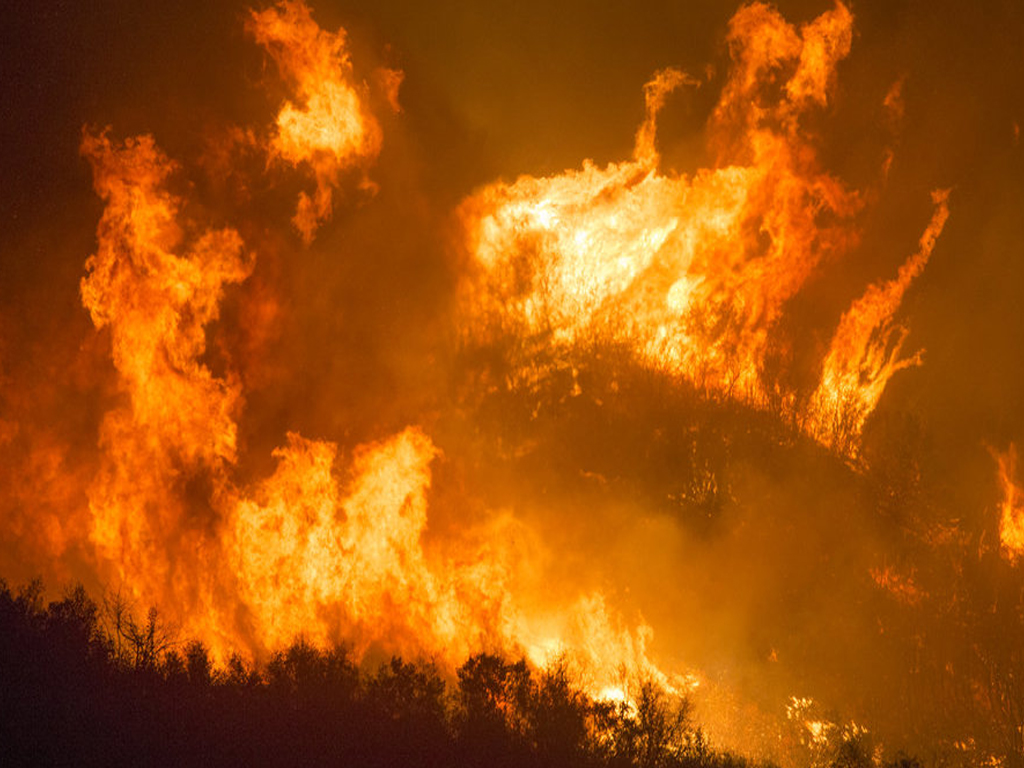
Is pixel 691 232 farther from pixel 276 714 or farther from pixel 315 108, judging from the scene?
pixel 276 714

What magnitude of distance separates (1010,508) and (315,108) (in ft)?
38.6

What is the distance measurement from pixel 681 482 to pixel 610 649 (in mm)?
2755

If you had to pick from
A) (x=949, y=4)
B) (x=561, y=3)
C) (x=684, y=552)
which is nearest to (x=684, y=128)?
(x=561, y=3)

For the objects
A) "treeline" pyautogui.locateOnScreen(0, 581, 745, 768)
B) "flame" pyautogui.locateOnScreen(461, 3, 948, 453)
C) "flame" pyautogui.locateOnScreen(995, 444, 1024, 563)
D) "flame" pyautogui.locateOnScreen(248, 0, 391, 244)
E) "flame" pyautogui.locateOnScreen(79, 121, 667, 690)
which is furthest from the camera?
"flame" pyautogui.locateOnScreen(461, 3, 948, 453)

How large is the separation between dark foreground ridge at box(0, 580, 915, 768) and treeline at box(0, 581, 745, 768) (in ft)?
0.05

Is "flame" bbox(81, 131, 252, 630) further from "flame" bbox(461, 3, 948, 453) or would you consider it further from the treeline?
"flame" bbox(461, 3, 948, 453)

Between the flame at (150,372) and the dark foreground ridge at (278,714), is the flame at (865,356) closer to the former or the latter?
the dark foreground ridge at (278,714)

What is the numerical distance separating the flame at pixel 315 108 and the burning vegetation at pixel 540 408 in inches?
1.8

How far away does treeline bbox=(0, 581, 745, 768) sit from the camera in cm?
612

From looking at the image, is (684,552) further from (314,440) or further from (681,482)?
(314,440)

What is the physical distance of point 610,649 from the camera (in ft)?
39.4

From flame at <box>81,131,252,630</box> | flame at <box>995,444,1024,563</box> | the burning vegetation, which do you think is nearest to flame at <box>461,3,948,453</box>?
the burning vegetation

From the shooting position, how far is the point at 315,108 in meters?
12.0

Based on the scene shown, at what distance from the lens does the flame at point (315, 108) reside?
38.6 feet
